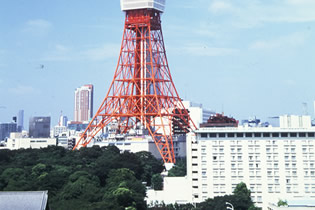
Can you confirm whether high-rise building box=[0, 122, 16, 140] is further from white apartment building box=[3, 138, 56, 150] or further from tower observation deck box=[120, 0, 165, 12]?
tower observation deck box=[120, 0, 165, 12]

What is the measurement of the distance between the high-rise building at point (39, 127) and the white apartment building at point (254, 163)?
232 feet

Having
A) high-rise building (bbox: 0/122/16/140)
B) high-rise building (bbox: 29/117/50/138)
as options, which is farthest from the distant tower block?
high-rise building (bbox: 0/122/16/140)

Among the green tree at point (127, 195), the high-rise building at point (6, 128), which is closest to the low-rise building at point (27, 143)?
the green tree at point (127, 195)

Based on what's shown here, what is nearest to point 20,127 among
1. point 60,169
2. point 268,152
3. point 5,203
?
point 60,169

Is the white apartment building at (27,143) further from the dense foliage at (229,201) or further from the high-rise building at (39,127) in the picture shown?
the dense foliage at (229,201)

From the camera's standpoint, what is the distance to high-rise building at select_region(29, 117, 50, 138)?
107475mm

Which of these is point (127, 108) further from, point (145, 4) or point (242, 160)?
point (242, 160)

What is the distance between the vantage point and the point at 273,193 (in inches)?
1569

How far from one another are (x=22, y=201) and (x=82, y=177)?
21190mm

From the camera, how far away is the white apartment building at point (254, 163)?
1588 inches

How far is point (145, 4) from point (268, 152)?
2874cm

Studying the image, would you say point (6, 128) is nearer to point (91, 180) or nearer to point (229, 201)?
point (91, 180)

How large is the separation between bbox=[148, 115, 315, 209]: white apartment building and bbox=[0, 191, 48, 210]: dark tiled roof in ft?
82.5

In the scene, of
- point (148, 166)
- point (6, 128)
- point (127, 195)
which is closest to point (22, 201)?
point (127, 195)
